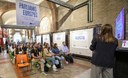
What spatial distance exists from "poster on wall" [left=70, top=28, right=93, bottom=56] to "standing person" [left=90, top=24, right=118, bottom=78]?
16.0 ft

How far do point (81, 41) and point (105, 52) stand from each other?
5657 mm

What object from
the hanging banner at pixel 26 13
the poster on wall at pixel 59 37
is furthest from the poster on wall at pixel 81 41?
the hanging banner at pixel 26 13

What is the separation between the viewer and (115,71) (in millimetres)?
2305

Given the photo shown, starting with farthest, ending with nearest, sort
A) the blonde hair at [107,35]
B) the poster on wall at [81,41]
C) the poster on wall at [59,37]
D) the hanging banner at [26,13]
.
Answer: the poster on wall at [59,37] → the poster on wall at [81,41] → the hanging banner at [26,13] → the blonde hair at [107,35]

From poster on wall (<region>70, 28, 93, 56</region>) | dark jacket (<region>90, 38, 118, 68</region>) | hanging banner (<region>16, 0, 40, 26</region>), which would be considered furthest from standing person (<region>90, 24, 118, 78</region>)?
poster on wall (<region>70, 28, 93, 56</region>)

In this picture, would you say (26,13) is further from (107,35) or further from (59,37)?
(59,37)

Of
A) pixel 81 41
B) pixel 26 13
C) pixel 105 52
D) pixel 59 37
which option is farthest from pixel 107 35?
pixel 59 37

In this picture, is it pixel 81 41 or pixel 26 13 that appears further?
pixel 81 41

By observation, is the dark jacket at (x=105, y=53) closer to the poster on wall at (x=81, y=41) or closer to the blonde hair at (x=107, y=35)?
the blonde hair at (x=107, y=35)

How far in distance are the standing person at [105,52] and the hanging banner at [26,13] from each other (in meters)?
4.17

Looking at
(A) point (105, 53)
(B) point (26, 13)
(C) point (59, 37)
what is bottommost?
(A) point (105, 53)

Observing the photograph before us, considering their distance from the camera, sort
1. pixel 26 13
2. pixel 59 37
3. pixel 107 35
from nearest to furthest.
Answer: pixel 107 35 → pixel 26 13 → pixel 59 37

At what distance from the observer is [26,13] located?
17.5ft

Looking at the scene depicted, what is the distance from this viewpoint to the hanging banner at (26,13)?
5.04 m
